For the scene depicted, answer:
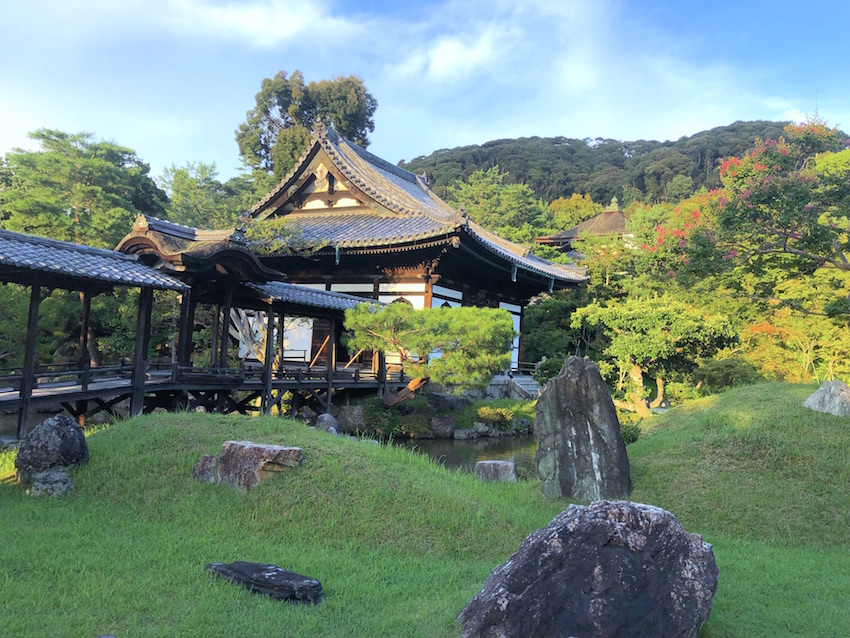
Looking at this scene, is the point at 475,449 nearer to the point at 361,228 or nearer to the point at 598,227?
the point at 361,228

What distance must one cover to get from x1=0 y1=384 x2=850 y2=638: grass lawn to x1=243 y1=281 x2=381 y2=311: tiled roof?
5887 millimetres

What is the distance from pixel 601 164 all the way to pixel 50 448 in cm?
8787

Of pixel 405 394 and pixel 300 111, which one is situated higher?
pixel 300 111

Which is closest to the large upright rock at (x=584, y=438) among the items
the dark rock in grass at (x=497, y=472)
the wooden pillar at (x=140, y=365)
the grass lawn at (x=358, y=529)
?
the grass lawn at (x=358, y=529)

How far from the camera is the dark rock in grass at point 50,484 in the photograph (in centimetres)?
665

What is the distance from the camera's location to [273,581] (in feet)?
14.9

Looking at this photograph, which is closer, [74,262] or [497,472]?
[74,262]

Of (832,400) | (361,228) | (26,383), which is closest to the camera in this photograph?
(26,383)

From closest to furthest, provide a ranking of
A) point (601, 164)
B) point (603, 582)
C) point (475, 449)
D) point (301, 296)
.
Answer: point (603, 582), point (301, 296), point (475, 449), point (601, 164)

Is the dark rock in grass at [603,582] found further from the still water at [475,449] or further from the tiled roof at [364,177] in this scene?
the tiled roof at [364,177]

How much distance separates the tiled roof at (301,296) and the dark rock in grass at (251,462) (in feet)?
24.0

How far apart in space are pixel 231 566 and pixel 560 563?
2.59 meters

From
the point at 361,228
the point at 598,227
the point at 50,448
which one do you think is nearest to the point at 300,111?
the point at 598,227

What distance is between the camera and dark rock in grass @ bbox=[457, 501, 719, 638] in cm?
381
